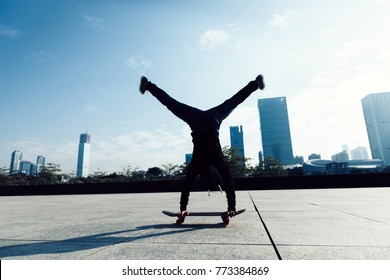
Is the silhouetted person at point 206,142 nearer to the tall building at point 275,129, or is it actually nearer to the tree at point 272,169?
the tree at point 272,169

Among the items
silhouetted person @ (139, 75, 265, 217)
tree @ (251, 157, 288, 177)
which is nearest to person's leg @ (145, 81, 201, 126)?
silhouetted person @ (139, 75, 265, 217)

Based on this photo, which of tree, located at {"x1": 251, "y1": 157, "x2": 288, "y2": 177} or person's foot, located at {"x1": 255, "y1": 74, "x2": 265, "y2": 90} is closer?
person's foot, located at {"x1": 255, "y1": 74, "x2": 265, "y2": 90}

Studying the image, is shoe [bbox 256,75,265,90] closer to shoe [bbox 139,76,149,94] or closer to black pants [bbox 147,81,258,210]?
black pants [bbox 147,81,258,210]

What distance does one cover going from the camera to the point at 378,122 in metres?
171

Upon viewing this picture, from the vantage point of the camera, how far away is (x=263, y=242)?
2693 millimetres

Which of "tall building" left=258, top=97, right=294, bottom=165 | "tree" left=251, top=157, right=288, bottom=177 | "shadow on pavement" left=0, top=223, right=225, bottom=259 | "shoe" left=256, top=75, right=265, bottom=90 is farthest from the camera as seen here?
"tall building" left=258, top=97, right=294, bottom=165

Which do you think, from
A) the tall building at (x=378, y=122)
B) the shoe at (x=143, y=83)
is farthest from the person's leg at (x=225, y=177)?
the tall building at (x=378, y=122)

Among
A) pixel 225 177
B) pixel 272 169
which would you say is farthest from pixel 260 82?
pixel 272 169

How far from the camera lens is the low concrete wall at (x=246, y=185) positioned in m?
22.6

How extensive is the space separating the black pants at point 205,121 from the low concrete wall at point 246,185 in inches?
807

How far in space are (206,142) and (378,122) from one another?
732 ft

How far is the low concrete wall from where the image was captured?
22.6 meters

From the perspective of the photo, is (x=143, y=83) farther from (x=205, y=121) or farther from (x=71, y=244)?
(x=71, y=244)

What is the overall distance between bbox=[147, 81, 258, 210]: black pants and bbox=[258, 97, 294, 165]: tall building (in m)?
154
